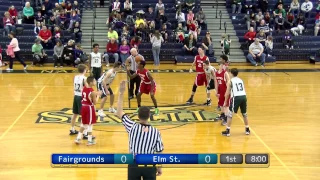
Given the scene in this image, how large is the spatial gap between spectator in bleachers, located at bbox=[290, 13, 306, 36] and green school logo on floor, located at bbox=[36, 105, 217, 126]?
14269 millimetres

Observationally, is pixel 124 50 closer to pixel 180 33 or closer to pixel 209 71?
pixel 180 33

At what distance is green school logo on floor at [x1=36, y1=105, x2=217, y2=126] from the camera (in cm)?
1350

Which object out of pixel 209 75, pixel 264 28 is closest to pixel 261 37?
pixel 264 28

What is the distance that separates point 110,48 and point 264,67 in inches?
284

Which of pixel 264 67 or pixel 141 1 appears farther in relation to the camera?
pixel 141 1

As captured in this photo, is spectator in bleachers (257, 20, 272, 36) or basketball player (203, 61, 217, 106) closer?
basketball player (203, 61, 217, 106)

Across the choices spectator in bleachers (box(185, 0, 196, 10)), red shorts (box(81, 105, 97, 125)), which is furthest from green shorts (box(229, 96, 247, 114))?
spectator in bleachers (box(185, 0, 196, 10))

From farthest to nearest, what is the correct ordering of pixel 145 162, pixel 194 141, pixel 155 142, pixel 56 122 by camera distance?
pixel 56 122 → pixel 194 141 → pixel 155 142 → pixel 145 162

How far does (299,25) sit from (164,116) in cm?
1617

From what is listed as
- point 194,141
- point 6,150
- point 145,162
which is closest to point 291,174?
point 194,141

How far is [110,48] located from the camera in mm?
25219

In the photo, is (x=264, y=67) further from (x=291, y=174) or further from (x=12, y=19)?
(x=291, y=174)

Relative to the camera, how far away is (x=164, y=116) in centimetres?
1412

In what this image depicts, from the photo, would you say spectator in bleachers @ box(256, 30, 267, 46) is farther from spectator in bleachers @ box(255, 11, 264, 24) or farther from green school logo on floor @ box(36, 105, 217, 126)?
green school logo on floor @ box(36, 105, 217, 126)
